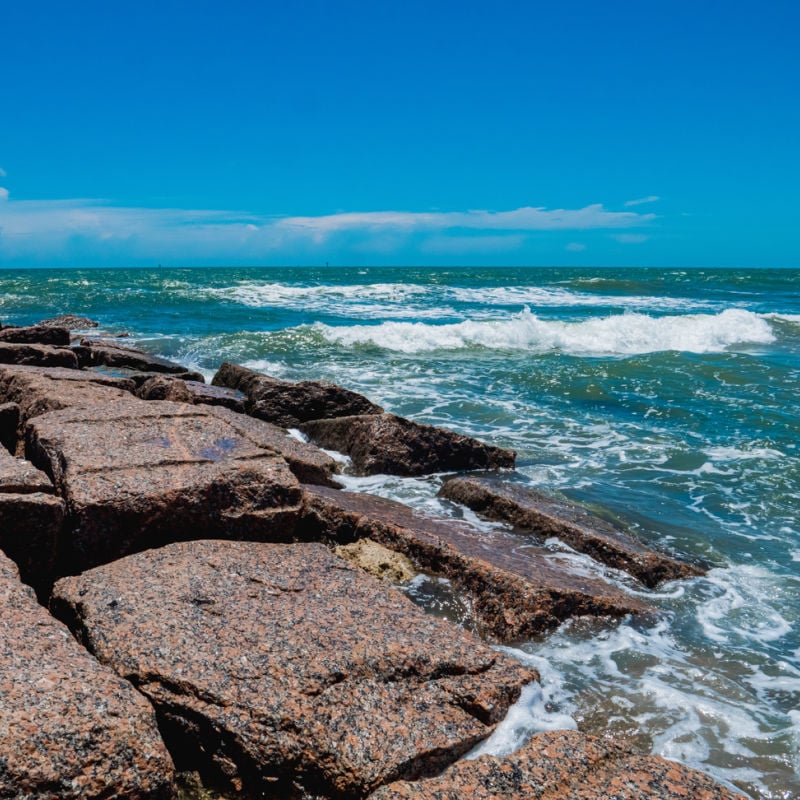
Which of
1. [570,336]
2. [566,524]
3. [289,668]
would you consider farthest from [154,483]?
[570,336]

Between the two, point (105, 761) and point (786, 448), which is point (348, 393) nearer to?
point (786, 448)

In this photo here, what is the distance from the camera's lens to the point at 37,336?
37.9ft

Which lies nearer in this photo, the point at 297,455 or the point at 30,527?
the point at 30,527

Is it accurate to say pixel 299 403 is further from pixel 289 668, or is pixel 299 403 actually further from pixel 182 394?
pixel 289 668

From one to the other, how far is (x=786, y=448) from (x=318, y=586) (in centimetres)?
703

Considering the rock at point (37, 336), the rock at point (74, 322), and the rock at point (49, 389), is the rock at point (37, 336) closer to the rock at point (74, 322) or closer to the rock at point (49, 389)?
the rock at point (49, 389)

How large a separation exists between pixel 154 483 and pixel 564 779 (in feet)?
7.93

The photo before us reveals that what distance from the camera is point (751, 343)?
1833 cm

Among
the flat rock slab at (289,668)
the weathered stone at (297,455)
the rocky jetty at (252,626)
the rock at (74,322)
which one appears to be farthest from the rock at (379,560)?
the rock at (74,322)

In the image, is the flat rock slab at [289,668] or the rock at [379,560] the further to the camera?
the rock at [379,560]

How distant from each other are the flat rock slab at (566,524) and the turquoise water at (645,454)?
0.46 ft

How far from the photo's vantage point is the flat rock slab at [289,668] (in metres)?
2.32

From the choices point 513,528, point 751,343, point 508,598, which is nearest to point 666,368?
point 751,343

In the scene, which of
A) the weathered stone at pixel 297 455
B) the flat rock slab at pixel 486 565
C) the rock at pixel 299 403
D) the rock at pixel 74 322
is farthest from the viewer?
the rock at pixel 74 322
